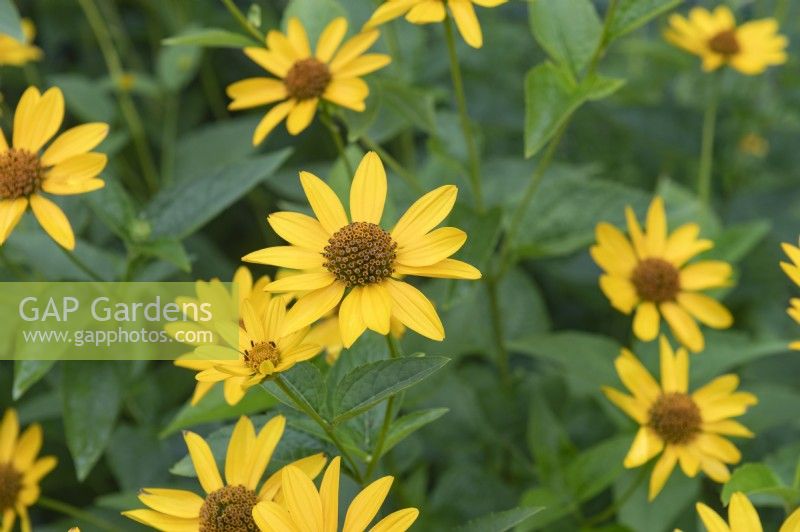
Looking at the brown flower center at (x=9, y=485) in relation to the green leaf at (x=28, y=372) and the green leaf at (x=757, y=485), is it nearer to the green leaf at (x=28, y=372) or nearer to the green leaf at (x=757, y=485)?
the green leaf at (x=28, y=372)

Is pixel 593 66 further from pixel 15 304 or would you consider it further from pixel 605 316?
pixel 15 304

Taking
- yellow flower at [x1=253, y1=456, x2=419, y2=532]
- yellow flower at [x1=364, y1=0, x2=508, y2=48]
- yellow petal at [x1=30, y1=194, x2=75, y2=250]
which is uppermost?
yellow flower at [x1=364, y1=0, x2=508, y2=48]

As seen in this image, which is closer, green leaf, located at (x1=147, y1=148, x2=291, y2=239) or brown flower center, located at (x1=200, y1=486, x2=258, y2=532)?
brown flower center, located at (x1=200, y1=486, x2=258, y2=532)

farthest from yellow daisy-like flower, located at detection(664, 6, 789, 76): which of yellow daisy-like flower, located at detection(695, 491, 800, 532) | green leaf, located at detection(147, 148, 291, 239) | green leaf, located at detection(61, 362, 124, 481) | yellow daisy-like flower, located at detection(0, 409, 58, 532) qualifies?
yellow daisy-like flower, located at detection(0, 409, 58, 532)

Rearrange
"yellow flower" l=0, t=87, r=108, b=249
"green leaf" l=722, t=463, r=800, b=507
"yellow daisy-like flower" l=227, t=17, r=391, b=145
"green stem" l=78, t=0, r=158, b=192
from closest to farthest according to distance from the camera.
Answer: "green leaf" l=722, t=463, r=800, b=507
"yellow flower" l=0, t=87, r=108, b=249
"yellow daisy-like flower" l=227, t=17, r=391, b=145
"green stem" l=78, t=0, r=158, b=192

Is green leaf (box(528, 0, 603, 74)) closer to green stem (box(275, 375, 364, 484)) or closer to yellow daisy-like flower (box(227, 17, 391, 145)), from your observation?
yellow daisy-like flower (box(227, 17, 391, 145))

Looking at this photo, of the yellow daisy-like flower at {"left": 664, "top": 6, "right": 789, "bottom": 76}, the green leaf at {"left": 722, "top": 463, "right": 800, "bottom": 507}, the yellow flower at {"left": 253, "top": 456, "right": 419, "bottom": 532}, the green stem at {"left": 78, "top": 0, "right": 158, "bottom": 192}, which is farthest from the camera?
the green stem at {"left": 78, "top": 0, "right": 158, "bottom": 192}

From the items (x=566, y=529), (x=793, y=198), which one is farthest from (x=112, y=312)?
(x=793, y=198)

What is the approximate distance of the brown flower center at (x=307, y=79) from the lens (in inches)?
42.3

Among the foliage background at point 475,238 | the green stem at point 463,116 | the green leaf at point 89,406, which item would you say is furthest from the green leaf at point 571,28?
the green leaf at point 89,406

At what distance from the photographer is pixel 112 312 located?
3.48 ft

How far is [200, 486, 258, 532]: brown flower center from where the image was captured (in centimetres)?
77

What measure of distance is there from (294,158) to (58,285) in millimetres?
745

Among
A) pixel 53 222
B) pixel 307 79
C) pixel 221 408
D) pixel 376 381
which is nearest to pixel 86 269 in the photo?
pixel 53 222
